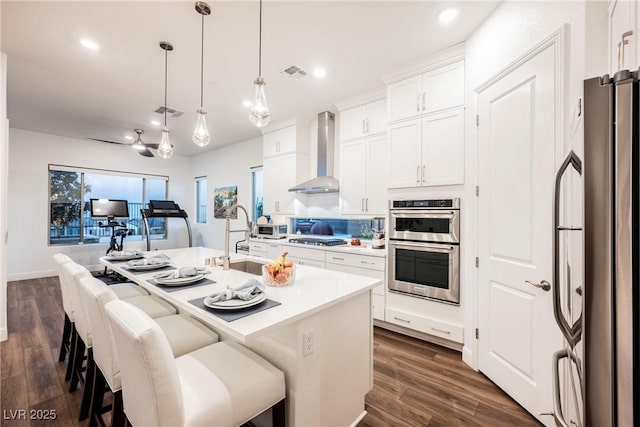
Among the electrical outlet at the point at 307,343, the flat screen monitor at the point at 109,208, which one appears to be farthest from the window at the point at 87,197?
the electrical outlet at the point at 307,343

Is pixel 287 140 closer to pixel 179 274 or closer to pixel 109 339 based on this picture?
pixel 179 274

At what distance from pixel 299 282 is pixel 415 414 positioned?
1188mm

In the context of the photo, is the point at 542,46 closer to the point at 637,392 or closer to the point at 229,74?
the point at 637,392

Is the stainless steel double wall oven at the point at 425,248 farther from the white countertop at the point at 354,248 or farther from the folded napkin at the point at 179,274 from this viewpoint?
the folded napkin at the point at 179,274

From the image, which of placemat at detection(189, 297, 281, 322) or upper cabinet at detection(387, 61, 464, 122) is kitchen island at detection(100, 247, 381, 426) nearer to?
placemat at detection(189, 297, 281, 322)

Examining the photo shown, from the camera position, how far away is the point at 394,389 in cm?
207

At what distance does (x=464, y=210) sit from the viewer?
2580 millimetres

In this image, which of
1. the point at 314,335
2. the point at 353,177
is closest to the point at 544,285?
the point at 314,335

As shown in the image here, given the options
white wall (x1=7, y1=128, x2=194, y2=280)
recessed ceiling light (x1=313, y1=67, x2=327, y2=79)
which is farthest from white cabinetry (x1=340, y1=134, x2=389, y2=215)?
white wall (x1=7, y1=128, x2=194, y2=280)

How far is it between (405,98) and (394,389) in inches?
111

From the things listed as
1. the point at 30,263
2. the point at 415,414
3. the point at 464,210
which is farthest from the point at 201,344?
the point at 30,263

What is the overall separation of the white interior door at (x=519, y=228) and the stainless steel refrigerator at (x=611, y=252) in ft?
3.99

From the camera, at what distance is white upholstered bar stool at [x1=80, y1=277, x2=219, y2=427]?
1340mm

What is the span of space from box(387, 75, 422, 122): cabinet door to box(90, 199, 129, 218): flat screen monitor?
6064 mm
